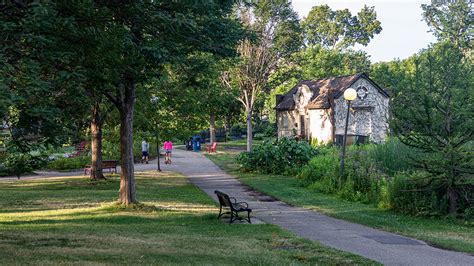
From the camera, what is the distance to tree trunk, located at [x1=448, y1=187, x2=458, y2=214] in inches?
578

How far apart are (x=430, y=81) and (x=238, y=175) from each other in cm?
1349

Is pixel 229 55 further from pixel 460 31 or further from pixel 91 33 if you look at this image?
pixel 460 31

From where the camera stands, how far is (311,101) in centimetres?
4159

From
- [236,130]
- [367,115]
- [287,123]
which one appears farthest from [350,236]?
[236,130]

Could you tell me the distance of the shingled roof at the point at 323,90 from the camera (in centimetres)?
3956

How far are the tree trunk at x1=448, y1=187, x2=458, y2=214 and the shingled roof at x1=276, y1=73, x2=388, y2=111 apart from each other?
24.5 meters

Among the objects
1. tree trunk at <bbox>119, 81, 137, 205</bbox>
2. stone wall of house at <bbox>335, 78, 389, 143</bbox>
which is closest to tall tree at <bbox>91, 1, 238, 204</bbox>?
tree trunk at <bbox>119, 81, 137, 205</bbox>

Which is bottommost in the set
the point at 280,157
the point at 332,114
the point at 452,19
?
the point at 280,157

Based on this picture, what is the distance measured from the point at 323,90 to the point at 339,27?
156 feet

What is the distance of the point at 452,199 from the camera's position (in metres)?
14.7

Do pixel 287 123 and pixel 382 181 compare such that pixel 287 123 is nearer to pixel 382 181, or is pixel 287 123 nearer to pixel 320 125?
pixel 320 125

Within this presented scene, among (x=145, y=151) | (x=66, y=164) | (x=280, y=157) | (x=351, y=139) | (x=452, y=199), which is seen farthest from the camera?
(x=351, y=139)

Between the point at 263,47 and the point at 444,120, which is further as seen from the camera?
the point at 263,47

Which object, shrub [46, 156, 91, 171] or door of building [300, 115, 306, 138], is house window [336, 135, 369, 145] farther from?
shrub [46, 156, 91, 171]
